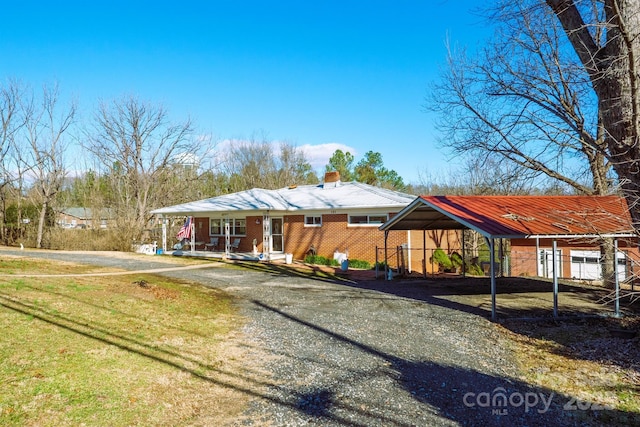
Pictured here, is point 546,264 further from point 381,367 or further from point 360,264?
point 381,367

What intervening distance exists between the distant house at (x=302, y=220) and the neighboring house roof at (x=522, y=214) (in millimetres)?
4822

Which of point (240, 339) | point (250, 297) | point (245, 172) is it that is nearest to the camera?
point (240, 339)

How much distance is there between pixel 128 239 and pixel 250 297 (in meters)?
17.8

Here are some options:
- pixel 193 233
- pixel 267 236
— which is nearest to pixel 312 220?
pixel 267 236

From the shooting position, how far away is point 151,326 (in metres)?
7.75

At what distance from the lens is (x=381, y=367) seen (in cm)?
625

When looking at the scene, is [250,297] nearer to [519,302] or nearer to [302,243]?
[519,302]

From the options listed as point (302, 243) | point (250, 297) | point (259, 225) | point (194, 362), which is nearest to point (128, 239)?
point (259, 225)

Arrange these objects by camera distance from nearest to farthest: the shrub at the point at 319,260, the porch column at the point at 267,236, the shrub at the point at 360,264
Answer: the shrub at the point at 360,264
the shrub at the point at 319,260
the porch column at the point at 267,236

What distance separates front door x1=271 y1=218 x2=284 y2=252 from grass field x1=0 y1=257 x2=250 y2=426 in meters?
13.4

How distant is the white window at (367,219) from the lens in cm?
1961

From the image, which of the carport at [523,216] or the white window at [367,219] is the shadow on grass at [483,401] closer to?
the carport at [523,216]

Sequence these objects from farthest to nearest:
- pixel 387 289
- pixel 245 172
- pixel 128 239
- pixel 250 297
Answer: pixel 245 172 < pixel 128 239 < pixel 387 289 < pixel 250 297

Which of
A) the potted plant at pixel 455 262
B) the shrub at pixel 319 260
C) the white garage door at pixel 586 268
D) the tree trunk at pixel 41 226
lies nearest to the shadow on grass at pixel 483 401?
the shrub at pixel 319 260
